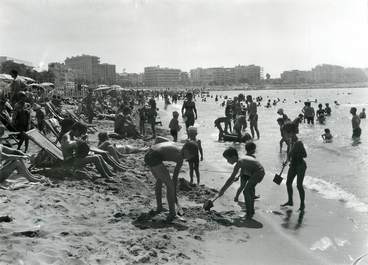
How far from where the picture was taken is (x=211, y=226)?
6.32 meters

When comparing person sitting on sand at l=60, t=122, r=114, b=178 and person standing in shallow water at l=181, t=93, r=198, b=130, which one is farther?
person standing in shallow water at l=181, t=93, r=198, b=130

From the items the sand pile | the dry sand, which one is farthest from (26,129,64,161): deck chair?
the dry sand

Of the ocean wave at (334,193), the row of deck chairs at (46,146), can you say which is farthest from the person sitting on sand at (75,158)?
the ocean wave at (334,193)

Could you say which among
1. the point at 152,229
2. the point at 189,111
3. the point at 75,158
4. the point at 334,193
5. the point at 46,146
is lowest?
the point at 334,193

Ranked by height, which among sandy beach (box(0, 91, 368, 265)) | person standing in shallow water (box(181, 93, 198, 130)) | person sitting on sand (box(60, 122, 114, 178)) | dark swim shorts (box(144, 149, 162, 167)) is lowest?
sandy beach (box(0, 91, 368, 265))

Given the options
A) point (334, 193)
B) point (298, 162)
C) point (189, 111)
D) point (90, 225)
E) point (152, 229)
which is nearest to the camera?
point (90, 225)

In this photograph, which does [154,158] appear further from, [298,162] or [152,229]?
[298,162]

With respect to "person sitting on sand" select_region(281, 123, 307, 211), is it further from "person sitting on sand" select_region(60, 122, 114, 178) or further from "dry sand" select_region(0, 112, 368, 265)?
"person sitting on sand" select_region(60, 122, 114, 178)

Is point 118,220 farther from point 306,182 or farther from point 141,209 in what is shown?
→ point 306,182

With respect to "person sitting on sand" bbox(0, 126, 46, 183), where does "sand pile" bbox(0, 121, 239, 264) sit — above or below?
below

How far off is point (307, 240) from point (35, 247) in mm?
3632

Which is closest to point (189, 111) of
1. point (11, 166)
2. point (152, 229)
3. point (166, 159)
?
point (11, 166)

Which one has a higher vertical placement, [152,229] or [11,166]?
[11,166]

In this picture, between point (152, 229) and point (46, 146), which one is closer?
point (152, 229)
